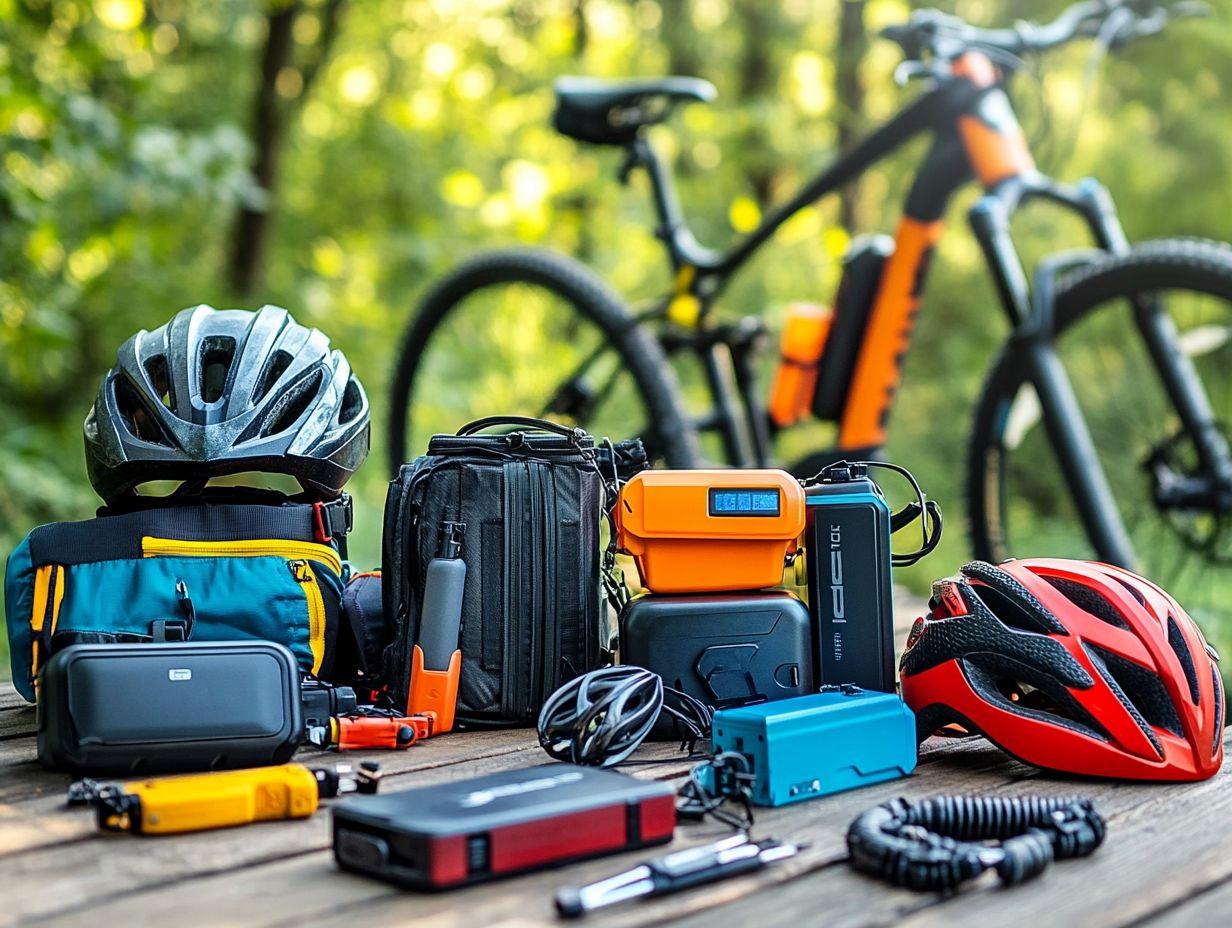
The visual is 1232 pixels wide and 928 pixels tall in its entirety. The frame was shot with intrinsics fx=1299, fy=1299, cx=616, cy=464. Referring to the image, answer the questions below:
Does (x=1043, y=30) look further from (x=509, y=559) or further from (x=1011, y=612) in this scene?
(x=509, y=559)

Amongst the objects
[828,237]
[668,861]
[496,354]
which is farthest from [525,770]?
[828,237]

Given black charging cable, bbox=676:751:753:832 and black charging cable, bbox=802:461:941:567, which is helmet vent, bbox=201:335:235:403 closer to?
black charging cable, bbox=802:461:941:567

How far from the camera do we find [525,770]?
171 centimetres

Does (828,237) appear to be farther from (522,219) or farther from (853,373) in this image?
(853,373)

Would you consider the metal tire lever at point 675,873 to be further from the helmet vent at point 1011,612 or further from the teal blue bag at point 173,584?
the teal blue bag at point 173,584

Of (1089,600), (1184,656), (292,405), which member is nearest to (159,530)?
(292,405)

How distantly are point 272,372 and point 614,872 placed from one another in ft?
4.42

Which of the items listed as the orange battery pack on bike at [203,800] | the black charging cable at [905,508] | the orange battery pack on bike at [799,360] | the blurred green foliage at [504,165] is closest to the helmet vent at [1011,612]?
the black charging cable at [905,508]

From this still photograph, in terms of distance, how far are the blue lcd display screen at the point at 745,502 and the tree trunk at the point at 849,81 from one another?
22.9 ft

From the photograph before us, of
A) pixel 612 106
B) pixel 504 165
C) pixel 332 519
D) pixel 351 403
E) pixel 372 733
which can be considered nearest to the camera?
pixel 372 733

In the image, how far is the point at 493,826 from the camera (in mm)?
1455

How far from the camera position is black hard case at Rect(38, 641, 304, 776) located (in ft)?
6.06

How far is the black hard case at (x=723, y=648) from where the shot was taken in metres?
2.14

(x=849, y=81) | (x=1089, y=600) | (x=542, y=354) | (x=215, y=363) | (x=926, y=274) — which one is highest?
(x=849, y=81)
